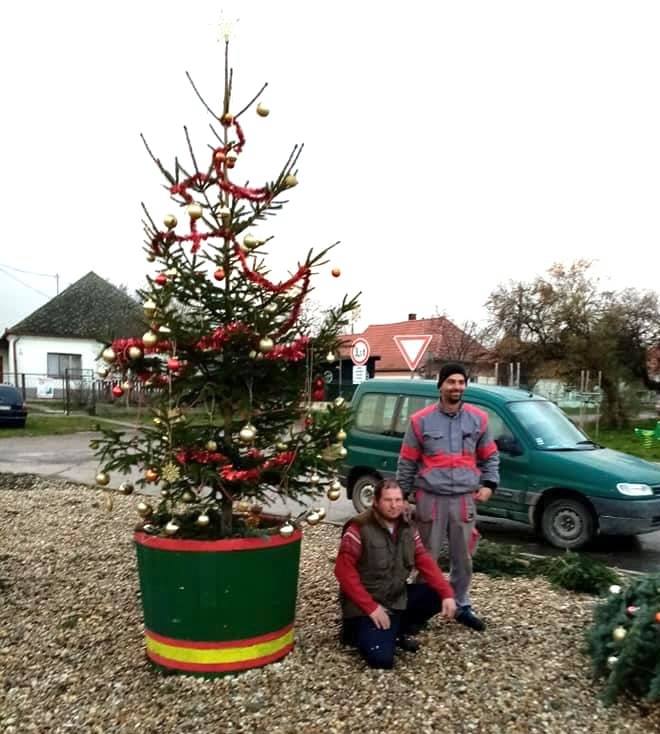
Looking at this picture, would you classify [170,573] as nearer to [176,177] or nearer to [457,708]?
[457,708]

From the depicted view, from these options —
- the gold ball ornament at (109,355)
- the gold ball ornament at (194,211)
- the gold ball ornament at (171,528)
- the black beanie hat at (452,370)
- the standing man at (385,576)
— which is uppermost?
→ the gold ball ornament at (194,211)

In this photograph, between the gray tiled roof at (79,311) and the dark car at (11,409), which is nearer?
the dark car at (11,409)

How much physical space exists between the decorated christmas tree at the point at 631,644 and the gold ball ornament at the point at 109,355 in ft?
9.59

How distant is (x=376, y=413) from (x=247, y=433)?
5834 millimetres

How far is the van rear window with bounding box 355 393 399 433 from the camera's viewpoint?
940 centimetres

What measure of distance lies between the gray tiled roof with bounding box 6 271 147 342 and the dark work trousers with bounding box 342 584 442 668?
35139mm

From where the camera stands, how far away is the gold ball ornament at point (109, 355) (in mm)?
3877

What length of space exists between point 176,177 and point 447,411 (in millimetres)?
2288

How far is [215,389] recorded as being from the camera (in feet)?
13.3

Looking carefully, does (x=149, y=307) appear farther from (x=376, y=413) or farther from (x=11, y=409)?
(x=11, y=409)

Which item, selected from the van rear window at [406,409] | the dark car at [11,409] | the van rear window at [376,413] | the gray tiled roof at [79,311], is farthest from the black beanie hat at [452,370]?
the gray tiled roof at [79,311]

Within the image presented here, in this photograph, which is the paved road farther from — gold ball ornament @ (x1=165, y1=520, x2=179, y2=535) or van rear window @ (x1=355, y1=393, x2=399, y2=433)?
van rear window @ (x1=355, y1=393, x2=399, y2=433)

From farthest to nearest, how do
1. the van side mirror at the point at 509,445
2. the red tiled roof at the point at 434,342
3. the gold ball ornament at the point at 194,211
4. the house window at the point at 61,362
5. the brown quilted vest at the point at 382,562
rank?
the house window at the point at 61,362
the red tiled roof at the point at 434,342
the van side mirror at the point at 509,445
the brown quilted vest at the point at 382,562
the gold ball ornament at the point at 194,211

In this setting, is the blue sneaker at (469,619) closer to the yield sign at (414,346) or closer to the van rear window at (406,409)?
the van rear window at (406,409)
